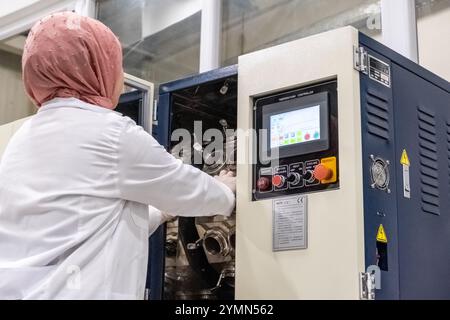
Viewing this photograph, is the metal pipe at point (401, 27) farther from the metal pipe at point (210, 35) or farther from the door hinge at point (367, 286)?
the door hinge at point (367, 286)

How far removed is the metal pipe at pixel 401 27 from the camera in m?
2.57

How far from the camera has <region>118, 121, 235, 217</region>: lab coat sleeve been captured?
1.87m

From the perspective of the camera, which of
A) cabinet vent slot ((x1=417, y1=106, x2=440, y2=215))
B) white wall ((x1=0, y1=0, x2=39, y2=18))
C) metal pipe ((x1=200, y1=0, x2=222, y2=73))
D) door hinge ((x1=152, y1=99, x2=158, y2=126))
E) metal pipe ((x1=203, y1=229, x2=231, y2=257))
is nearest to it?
cabinet vent slot ((x1=417, y1=106, x2=440, y2=215))

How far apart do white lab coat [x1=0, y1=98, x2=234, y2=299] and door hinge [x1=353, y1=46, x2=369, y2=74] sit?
1.70 ft

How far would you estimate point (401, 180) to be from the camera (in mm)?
1952

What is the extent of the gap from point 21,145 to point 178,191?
47 centimetres

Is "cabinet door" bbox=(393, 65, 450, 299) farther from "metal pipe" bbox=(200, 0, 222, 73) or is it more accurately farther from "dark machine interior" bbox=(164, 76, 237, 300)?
"metal pipe" bbox=(200, 0, 222, 73)

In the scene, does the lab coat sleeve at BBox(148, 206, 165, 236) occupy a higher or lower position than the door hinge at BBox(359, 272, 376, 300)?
higher

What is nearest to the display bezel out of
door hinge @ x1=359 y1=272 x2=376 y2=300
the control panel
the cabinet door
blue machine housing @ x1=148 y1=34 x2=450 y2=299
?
the control panel

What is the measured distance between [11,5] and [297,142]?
10.2 feet

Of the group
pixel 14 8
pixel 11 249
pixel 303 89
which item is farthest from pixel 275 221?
pixel 14 8

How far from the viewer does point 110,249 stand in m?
1.84

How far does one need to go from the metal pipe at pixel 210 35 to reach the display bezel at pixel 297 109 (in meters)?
1.26
